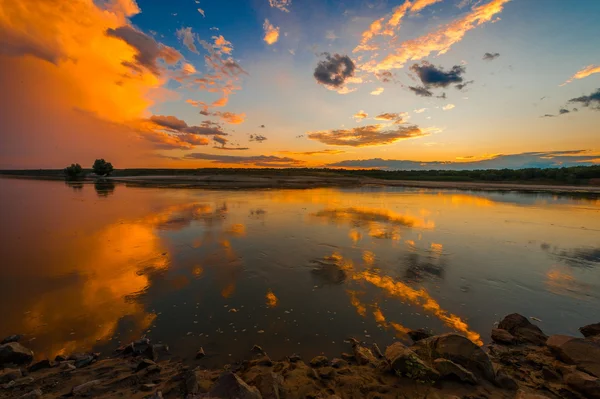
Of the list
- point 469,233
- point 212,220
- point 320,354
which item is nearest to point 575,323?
point 320,354

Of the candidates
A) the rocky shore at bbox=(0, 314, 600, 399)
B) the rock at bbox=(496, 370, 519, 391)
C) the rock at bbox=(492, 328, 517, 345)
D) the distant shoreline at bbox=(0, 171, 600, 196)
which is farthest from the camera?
the distant shoreline at bbox=(0, 171, 600, 196)

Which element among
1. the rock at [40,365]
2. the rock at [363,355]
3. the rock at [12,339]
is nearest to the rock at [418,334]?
the rock at [363,355]

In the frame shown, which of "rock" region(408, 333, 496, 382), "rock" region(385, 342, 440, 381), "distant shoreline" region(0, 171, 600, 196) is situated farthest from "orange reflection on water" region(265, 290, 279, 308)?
"distant shoreline" region(0, 171, 600, 196)

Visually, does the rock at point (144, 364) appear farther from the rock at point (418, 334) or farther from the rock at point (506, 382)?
the rock at point (506, 382)

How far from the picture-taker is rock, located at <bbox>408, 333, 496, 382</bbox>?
Result: 199 inches

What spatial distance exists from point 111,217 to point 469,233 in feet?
86.8

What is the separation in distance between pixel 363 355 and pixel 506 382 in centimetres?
259

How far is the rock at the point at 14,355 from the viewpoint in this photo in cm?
528

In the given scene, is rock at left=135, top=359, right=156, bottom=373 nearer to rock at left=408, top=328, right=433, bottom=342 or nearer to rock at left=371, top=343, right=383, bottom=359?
rock at left=371, top=343, right=383, bottom=359

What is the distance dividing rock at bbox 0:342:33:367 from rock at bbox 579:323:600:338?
43.5 feet

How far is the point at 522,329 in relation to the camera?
6.82 metres

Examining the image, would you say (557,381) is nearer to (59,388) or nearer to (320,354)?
(320,354)

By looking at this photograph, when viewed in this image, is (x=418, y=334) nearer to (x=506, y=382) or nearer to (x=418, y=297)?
(x=506, y=382)

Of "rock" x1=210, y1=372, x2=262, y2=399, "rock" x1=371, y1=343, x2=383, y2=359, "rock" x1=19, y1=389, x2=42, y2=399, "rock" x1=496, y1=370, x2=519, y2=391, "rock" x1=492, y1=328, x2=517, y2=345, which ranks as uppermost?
"rock" x1=210, y1=372, x2=262, y2=399
